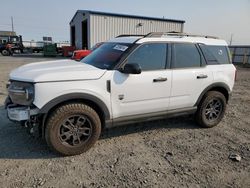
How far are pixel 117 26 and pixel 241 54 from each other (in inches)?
480

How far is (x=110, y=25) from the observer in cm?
2273

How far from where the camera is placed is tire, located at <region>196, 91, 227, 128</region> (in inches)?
189

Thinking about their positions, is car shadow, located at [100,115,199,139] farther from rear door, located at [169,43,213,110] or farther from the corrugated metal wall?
the corrugated metal wall

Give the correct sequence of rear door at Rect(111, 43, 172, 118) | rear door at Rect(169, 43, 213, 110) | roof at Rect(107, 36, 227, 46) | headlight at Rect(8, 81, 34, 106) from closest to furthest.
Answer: headlight at Rect(8, 81, 34, 106)
rear door at Rect(111, 43, 172, 118)
roof at Rect(107, 36, 227, 46)
rear door at Rect(169, 43, 213, 110)

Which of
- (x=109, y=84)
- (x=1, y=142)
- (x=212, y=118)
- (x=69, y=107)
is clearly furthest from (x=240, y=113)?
(x=1, y=142)

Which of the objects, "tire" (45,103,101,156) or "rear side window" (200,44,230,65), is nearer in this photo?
"tire" (45,103,101,156)

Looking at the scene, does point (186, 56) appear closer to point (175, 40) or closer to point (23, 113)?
point (175, 40)

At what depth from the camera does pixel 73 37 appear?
102 ft

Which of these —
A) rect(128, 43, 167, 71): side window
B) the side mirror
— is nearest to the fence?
rect(128, 43, 167, 71): side window

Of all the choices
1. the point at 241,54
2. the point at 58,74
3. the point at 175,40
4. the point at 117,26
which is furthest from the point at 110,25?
the point at 58,74

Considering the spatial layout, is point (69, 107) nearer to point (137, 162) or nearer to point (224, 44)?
point (137, 162)

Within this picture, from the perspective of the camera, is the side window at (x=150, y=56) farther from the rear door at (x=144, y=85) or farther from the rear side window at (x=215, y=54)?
the rear side window at (x=215, y=54)

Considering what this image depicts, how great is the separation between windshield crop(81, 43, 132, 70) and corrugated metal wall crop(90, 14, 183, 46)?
1829cm

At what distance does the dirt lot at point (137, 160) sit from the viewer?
3025 millimetres
